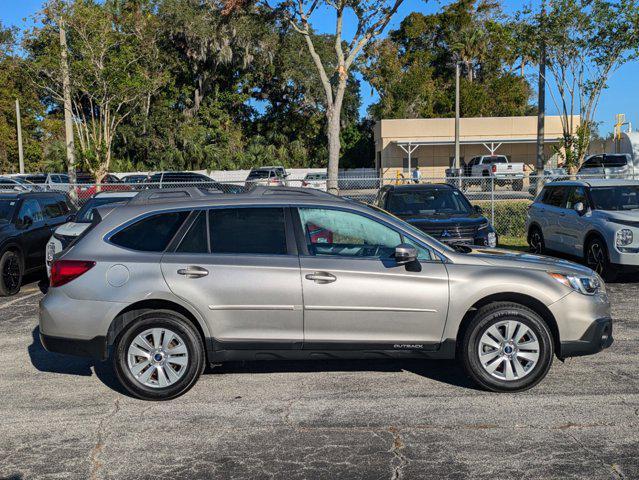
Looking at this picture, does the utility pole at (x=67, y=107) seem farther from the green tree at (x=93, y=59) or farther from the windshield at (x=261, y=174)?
the windshield at (x=261, y=174)

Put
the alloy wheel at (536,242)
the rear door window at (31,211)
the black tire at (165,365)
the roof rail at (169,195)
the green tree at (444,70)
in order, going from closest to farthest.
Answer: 1. the black tire at (165,365)
2. the roof rail at (169,195)
3. the rear door window at (31,211)
4. the alloy wheel at (536,242)
5. the green tree at (444,70)

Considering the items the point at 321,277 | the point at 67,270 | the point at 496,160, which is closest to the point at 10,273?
the point at 67,270

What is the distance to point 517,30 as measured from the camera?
21.6 meters

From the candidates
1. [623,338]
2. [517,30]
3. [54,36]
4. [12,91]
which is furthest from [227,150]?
[623,338]

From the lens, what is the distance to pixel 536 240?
14.2m

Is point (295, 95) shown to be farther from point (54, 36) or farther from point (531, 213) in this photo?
point (531, 213)

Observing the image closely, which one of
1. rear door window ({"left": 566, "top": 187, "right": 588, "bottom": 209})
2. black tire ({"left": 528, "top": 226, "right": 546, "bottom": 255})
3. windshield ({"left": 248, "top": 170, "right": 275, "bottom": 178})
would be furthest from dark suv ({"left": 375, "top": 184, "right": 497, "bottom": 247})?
windshield ({"left": 248, "top": 170, "right": 275, "bottom": 178})

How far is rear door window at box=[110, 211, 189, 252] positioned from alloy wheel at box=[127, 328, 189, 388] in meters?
0.73

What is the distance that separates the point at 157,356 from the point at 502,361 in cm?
291

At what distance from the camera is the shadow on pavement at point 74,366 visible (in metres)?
6.59

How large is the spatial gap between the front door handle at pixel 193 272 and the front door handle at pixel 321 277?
0.86m

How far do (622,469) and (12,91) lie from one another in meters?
49.7

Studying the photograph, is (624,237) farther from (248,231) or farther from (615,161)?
(615,161)

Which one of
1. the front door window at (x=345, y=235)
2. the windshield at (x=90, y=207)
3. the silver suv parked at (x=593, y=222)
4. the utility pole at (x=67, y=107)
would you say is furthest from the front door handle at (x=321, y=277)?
the utility pole at (x=67, y=107)
